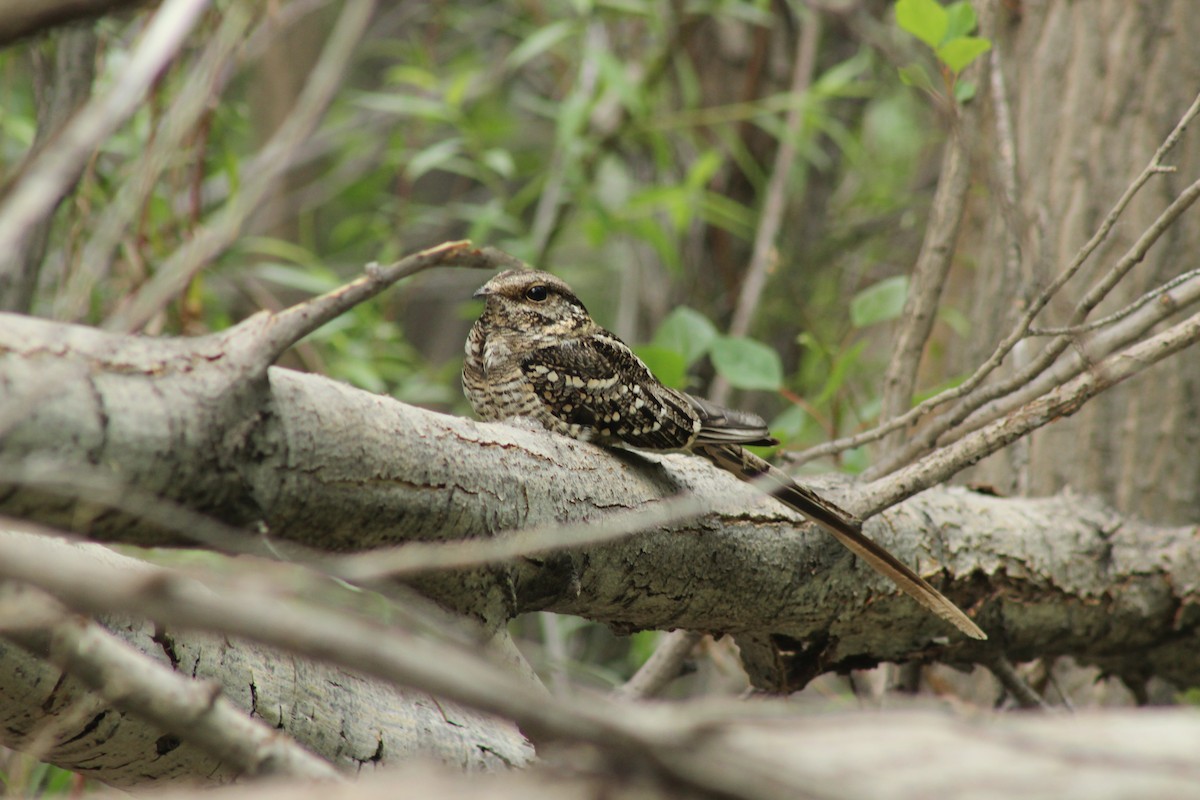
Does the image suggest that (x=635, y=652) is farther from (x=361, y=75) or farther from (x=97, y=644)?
(x=361, y=75)

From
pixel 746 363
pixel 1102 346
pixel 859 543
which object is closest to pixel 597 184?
pixel 746 363

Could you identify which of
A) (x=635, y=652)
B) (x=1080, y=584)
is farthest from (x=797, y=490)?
(x=635, y=652)

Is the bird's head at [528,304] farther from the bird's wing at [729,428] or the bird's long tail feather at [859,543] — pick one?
the bird's long tail feather at [859,543]

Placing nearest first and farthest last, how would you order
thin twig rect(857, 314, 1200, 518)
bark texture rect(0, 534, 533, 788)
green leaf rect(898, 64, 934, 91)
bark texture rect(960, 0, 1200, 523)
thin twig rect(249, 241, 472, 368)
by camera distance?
1. thin twig rect(249, 241, 472, 368)
2. bark texture rect(0, 534, 533, 788)
3. thin twig rect(857, 314, 1200, 518)
4. green leaf rect(898, 64, 934, 91)
5. bark texture rect(960, 0, 1200, 523)

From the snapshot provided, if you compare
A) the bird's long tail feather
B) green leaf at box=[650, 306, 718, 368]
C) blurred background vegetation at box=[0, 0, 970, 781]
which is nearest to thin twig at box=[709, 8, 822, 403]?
blurred background vegetation at box=[0, 0, 970, 781]

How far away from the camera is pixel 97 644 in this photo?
42.3 inches

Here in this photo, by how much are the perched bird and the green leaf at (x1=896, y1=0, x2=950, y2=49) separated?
988 mm

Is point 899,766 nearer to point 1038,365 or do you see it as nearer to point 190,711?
point 190,711

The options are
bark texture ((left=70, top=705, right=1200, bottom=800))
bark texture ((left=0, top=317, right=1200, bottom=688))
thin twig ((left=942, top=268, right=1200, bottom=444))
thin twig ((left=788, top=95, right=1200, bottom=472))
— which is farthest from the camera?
thin twig ((left=942, top=268, right=1200, bottom=444))

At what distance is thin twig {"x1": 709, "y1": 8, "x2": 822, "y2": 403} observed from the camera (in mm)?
4215

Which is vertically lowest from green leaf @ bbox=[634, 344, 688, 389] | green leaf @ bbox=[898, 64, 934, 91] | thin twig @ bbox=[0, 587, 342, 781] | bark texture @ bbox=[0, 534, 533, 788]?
bark texture @ bbox=[0, 534, 533, 788]

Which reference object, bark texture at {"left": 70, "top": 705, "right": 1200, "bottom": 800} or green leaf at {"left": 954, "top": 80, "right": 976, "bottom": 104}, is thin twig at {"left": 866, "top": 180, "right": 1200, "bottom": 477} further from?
bark texture at {"left": 70, "top": 705, "right": 1200, "bottom": 800}

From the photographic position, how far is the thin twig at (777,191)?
4.21 meters

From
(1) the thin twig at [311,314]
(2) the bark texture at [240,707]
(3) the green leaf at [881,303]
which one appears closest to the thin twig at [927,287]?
(3) the green leaf at [881,303]
